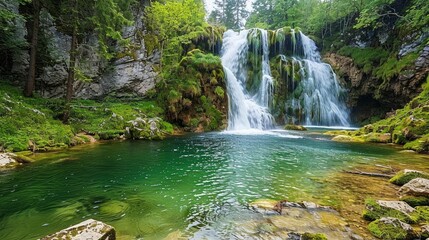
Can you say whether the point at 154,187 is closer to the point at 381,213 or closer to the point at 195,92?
the point at 381,213

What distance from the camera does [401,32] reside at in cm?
2714

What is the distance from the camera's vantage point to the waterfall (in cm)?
2948

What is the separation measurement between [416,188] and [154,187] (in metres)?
6.55

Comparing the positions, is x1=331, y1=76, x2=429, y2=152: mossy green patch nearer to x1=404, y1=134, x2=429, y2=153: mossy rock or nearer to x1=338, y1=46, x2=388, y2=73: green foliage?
x1=404, y1=134, x2=429, y2=153: mossy rock

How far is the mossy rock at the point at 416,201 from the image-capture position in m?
5.36

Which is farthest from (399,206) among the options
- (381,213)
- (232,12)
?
(232,12)

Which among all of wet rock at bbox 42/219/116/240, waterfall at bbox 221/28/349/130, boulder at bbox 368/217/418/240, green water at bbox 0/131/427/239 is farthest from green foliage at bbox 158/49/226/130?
boulder at bbox 368/217/418/240

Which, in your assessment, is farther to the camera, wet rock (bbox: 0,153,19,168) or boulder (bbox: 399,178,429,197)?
wet rock (bbox: 0,153,19,168)

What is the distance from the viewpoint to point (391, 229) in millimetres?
4109

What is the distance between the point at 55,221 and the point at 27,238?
0.60 metres

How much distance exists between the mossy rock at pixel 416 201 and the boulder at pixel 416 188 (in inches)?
8.1

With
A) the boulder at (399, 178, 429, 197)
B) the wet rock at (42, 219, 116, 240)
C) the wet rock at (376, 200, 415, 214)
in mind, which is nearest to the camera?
the wet rock at (42, 219, 116, 240)

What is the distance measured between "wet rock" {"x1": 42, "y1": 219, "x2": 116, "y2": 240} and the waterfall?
2458 centimetres

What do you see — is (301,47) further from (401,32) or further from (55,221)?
(55,221)
